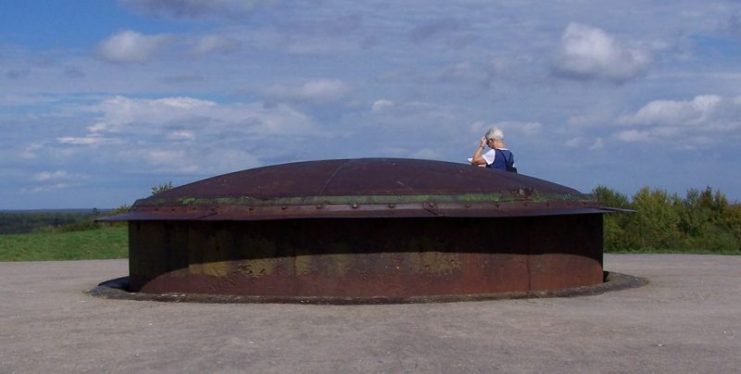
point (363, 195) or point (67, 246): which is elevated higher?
point (363, 195)

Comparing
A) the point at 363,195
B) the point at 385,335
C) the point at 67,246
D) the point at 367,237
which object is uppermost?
the point at 363,195

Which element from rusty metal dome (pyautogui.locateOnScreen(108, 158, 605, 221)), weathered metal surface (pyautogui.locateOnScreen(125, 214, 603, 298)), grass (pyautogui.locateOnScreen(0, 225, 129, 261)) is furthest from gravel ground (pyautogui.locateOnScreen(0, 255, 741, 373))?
grass (pyautogui.locateOnScreen(0, 225, 129, 261))

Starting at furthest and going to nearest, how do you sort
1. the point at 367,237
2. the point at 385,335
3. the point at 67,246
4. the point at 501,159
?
the point at 67,246
the point at 501,159
the point at 367,237
the point at 385,335

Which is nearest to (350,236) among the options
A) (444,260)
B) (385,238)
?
(385,238)

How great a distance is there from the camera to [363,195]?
316 inches

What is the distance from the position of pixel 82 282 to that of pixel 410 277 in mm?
3977

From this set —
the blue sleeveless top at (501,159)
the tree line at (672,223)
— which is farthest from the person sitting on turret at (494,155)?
the tree line at (672,223)

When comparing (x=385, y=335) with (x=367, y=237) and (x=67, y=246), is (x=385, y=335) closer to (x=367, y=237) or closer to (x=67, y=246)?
(x=367, y=237)

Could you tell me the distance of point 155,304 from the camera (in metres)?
8.03

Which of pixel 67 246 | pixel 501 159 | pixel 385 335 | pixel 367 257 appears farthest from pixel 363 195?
pixel 67 246

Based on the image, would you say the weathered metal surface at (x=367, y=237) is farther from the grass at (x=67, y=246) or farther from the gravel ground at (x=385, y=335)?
the grass at (x=67, y=246)

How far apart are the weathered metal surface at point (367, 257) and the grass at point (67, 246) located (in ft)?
30.7

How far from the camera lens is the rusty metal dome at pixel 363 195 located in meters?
7.96

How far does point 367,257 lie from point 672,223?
43.9ft
